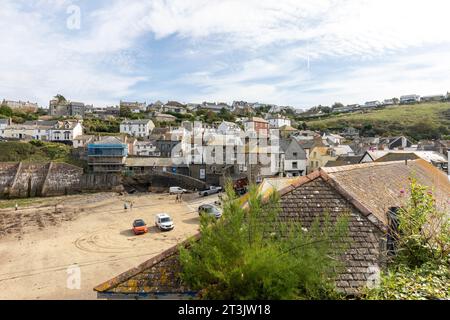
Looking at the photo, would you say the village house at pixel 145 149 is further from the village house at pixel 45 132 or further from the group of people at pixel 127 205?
the group of people at pixel 127 205

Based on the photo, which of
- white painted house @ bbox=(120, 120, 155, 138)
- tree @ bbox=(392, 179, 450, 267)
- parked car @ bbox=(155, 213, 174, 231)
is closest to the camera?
tree @ bbox=(392, 179, 450, 267)

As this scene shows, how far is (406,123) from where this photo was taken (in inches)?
4195

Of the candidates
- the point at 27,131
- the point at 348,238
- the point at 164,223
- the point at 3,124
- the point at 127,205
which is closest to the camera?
the point at 348,238

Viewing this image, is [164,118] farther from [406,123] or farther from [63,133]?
[406,123]

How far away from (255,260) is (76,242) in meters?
23.7

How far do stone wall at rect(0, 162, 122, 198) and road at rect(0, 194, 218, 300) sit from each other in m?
9.02

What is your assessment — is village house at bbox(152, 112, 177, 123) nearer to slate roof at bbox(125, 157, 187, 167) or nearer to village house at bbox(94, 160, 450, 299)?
slate roof at bbox(125, 157, 187, 167)

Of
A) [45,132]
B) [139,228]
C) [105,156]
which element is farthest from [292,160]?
[45,132]

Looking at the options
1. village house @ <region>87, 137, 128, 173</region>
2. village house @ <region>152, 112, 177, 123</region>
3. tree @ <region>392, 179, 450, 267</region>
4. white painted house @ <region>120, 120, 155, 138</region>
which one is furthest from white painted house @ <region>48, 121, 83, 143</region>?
tree @ <region>392, 179, 450, 267</region>

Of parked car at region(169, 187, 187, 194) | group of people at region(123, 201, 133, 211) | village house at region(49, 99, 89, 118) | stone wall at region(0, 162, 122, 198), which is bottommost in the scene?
group of people at region(123, 201, 133, 211)

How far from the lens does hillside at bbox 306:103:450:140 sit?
9306 centimetres

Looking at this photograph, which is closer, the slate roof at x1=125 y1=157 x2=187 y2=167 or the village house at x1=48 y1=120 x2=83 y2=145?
the slate roof at x1=125 y1=157 x2=187 y2=167
